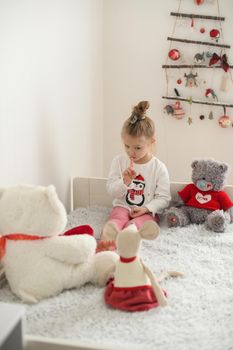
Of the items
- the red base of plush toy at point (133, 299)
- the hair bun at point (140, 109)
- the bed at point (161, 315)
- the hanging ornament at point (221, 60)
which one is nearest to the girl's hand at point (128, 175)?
the hair bun at point (140, 109)

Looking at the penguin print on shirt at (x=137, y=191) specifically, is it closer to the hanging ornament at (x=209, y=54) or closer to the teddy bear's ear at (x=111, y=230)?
the teddy bear's ear at (x=111, y=230)

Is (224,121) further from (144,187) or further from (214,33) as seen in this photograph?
(144,187)

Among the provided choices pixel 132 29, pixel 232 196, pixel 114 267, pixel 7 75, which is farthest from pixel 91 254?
pixel 132 29

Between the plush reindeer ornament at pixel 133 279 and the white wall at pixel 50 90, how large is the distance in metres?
0.62

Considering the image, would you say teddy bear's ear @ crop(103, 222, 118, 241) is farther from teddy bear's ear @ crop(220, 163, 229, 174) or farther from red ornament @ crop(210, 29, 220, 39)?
red ornament @ crop(210, 29, 220, 39)

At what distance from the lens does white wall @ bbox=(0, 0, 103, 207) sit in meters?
1.62

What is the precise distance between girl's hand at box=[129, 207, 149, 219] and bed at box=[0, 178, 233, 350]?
26cm

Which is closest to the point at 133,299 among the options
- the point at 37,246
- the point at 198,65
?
the point at 37,246

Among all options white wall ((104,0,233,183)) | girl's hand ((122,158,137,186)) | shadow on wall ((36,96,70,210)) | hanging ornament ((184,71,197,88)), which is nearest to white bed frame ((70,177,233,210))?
shadow on wall ((36,96,70,210))

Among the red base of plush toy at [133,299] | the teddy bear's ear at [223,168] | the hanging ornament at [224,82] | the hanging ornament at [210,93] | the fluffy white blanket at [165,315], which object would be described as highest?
the hanging ornament at [224,82]

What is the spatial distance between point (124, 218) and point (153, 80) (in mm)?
1107

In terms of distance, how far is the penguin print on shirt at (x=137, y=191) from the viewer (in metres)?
2.04

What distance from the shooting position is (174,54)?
2561 millimetres

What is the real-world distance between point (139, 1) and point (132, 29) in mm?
163
